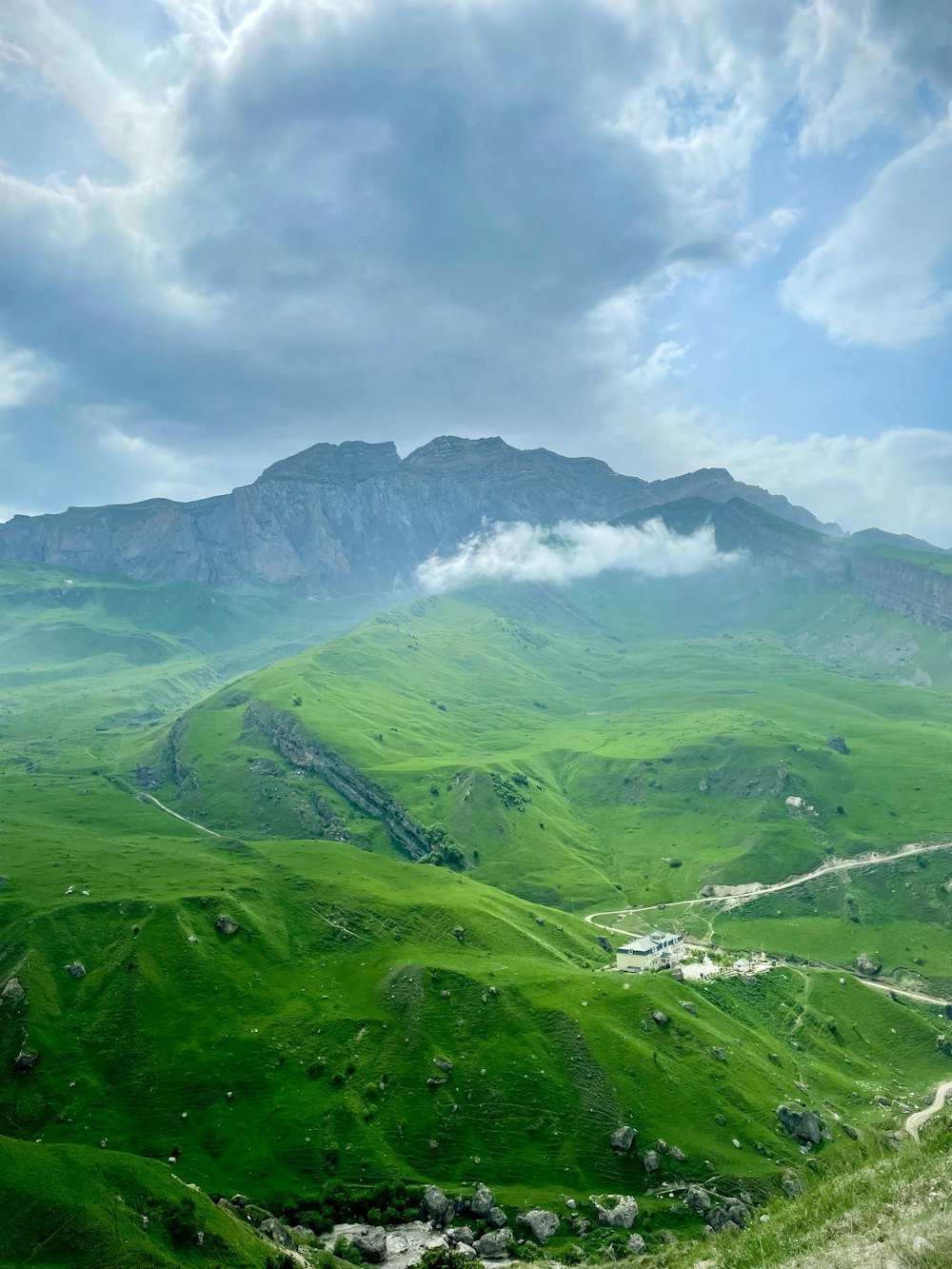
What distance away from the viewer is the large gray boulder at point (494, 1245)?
112 metres

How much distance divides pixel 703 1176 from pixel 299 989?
281ft

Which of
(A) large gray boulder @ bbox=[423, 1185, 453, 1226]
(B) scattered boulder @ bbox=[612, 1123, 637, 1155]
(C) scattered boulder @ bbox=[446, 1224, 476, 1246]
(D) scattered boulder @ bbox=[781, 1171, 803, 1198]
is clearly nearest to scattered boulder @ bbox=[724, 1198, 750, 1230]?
(D) scattered boulder @ bbox=[781, 1171, 803, 1198]

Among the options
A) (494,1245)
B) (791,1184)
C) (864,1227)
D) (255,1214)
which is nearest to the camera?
(864,1227)

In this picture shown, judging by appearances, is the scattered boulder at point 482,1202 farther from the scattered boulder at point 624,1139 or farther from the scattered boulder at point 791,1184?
the scattered boulder at point 791,1184

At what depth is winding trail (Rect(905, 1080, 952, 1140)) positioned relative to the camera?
5896 inches

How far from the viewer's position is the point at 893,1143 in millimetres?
139500

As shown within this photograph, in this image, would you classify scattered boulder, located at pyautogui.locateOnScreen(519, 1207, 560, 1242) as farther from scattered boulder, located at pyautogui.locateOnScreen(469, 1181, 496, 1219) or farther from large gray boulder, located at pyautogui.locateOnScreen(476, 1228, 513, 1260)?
scattered boulder, located at pyautogui.locateOnScreen(469, 1181, 496, 1219)

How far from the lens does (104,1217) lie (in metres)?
86.2

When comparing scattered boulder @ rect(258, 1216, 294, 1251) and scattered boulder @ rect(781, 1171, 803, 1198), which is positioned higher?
scattered boulder @ rect(258, 1216, 294, 1251)

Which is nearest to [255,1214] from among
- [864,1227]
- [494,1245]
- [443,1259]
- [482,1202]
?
[443,1259]

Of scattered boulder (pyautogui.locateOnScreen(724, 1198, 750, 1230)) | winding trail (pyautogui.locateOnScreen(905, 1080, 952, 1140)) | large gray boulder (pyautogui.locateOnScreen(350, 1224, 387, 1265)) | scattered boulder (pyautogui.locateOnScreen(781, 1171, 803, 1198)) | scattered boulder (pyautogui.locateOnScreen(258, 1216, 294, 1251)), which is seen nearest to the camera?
scattered boulder (pyautogui.locateOnScreen(258, 1216, 294, 1251))

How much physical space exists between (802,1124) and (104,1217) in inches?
4602

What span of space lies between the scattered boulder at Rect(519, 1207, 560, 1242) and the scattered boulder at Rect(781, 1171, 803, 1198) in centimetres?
3813

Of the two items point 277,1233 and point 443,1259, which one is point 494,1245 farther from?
point 277,1233
